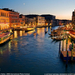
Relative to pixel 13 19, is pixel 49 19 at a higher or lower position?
higher

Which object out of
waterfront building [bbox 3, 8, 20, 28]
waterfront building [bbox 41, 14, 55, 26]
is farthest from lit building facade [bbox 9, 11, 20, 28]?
waterfront building [bbox 41, 14, 55, 26]

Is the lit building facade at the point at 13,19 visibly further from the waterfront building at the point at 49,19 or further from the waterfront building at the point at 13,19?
the waterfront building at the point at 49,19

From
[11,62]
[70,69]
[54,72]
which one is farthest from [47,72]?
[11,62]

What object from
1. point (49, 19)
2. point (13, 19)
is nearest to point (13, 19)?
point (13, 19)

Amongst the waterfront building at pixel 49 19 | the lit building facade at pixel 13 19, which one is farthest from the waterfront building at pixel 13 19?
the waterfront building at pixel 49 19

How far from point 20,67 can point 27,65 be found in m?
0.69

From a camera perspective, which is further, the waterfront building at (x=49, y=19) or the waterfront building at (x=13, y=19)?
the waterfront building at (x=49, y=19)

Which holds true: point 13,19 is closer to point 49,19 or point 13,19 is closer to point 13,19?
point 13,19

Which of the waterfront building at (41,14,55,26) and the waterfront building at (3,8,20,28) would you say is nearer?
the waterfront building at (3,8,20,28)

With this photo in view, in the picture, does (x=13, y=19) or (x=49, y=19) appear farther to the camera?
(x=49, y=19)

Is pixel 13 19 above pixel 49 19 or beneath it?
beneath

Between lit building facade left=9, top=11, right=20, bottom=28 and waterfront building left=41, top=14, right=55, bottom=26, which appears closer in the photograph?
lit building facade left=9, top=11, right=20, bottom=28

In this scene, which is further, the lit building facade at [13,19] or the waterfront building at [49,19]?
the waterfront building at [49,19]

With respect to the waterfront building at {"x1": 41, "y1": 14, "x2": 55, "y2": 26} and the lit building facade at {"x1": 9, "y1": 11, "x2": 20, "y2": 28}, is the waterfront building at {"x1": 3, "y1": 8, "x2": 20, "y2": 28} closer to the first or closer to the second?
the lit building facade at {"x1": 9, "y1": 11, "x2": 20, "y2": 28}
